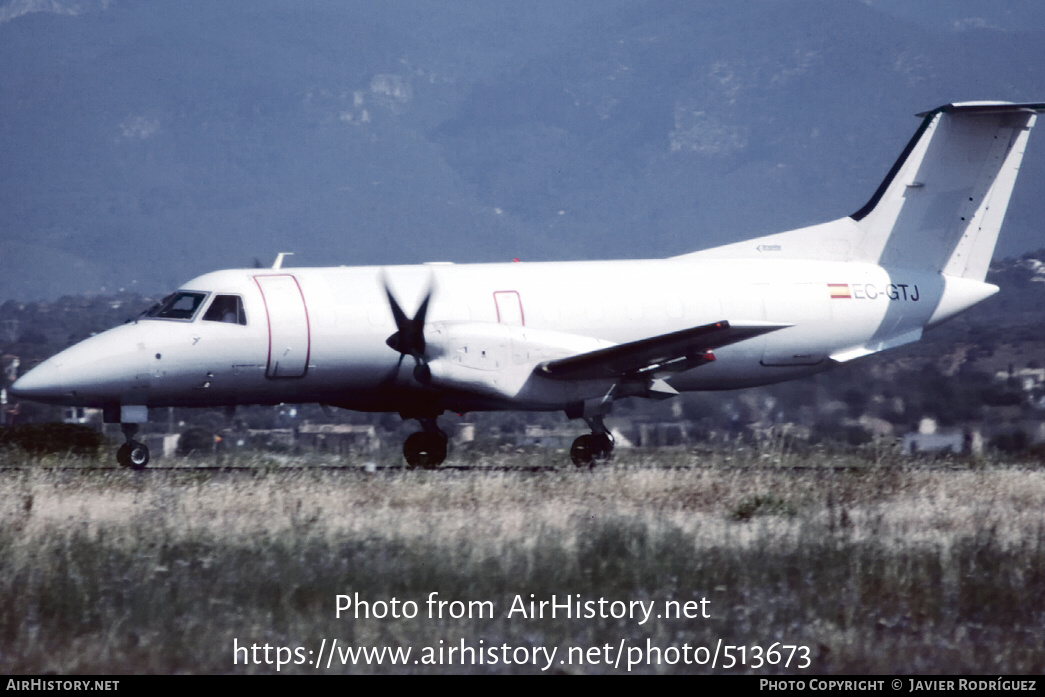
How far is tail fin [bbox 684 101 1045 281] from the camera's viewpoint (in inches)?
915

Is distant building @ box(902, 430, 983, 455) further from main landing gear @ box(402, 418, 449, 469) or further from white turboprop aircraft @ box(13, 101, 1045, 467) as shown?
main landing gear @ box(402, 418, 449, 469)

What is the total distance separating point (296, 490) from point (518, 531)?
13.0ft

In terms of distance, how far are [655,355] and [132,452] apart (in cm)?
748

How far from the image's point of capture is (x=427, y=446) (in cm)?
2050

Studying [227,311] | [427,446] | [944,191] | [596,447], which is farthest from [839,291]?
[227,311]

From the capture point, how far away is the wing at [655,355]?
1839 cm

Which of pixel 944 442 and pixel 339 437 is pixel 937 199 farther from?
pixel 339 437

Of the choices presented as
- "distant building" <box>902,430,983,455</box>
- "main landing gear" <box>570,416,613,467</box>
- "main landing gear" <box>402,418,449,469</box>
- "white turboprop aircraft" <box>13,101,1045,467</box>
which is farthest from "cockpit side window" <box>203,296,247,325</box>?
"distant building" <box>902,430,983,455</box>

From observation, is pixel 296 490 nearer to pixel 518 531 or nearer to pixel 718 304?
pixel 518 531

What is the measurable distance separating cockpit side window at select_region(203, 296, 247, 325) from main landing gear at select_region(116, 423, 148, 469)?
1.89 meters

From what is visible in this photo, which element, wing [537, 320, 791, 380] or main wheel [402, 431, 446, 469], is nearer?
wing [537, 320, 791, 380]
